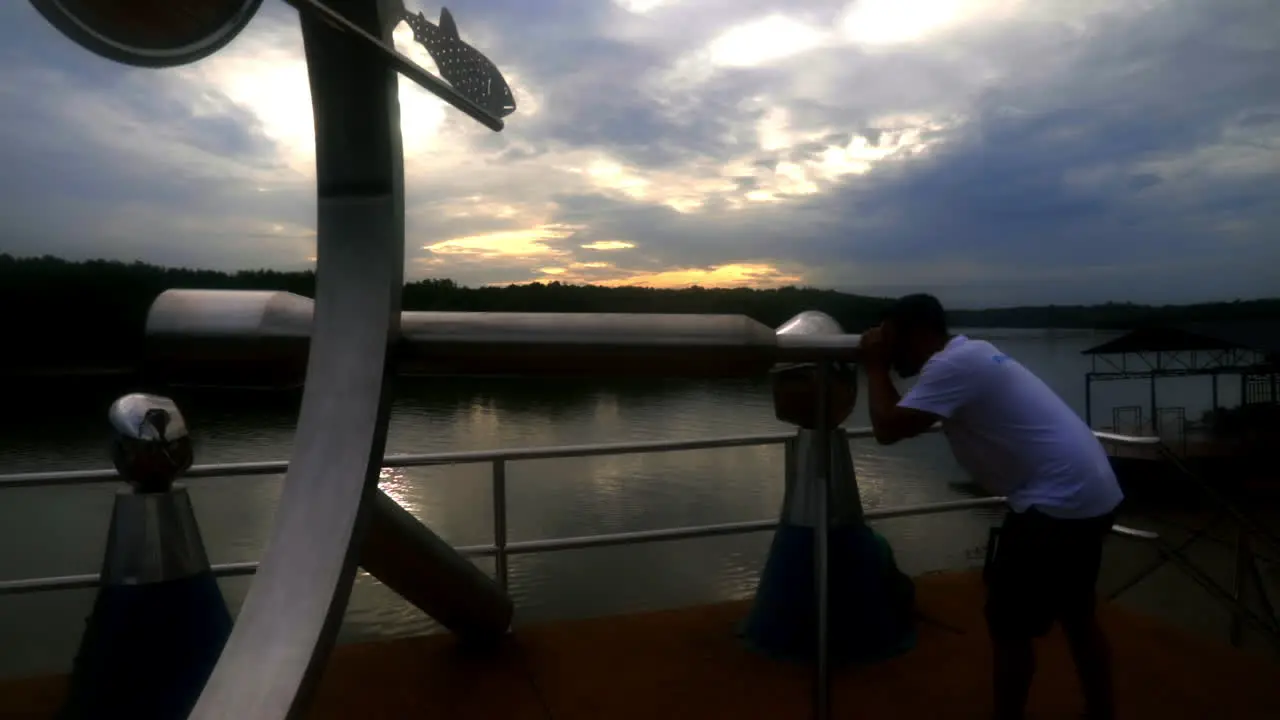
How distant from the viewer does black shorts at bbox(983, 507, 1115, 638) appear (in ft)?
7.60

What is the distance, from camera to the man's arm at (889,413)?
235 centimetres

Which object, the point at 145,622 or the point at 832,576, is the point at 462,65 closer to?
the point at 145,622

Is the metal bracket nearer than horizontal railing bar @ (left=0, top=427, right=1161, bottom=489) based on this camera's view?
Yes

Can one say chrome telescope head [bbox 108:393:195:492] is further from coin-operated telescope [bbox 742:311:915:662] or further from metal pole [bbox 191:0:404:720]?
coin-operated telescope [bbox 742:311:915:662]

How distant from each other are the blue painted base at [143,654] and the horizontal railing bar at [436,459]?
425 mm

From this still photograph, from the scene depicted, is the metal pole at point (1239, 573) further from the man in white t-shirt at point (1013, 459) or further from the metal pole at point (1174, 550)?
the man in white t-shirt at point (1013, 459)

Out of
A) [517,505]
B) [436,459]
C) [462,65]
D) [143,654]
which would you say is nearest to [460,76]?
[462,65]

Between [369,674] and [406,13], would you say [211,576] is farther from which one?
[406,13]

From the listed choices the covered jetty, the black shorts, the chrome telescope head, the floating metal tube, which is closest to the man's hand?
the floating metal tube

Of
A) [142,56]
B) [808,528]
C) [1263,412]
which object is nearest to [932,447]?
[1263,412]

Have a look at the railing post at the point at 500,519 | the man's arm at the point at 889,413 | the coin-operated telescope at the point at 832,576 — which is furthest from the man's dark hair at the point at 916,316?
the railing post at the point at 500,519

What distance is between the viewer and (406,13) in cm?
215

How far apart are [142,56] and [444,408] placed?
1184 inches

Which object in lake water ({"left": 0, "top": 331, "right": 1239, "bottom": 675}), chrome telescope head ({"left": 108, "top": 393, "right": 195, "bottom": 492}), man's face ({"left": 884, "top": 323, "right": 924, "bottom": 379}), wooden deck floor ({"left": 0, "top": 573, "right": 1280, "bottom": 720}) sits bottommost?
lake water ({"left": 0, "top": 331, "right": 1239, "bottom": 675})
